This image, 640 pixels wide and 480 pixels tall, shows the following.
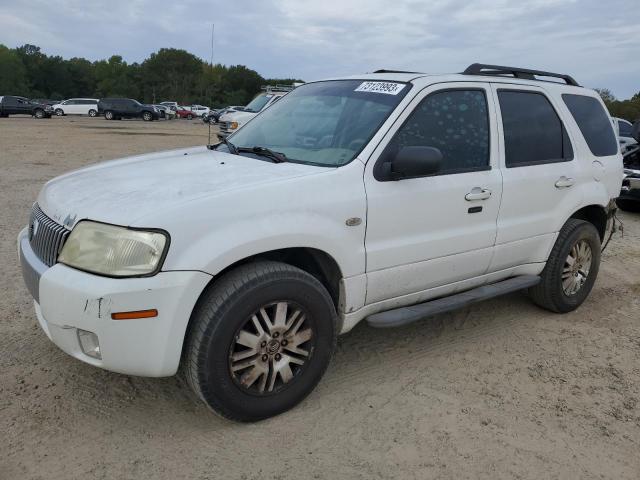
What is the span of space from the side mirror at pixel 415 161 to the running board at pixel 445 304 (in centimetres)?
85

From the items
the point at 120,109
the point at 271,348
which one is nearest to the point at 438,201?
the point at 271,348

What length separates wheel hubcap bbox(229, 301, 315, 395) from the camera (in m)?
2.85

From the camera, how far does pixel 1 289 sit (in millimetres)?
4684

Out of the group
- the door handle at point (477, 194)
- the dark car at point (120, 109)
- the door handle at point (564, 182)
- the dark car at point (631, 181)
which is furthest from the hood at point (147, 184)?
the dark car at point (120, 109)

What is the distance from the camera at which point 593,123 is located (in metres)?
4.79

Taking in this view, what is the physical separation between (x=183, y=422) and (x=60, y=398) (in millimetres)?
749

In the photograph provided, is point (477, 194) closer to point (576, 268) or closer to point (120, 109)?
point (576, 268)

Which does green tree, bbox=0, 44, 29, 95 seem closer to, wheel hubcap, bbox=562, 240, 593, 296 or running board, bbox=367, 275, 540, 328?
wheel hubcap, bbox=562, 240, 593, 296

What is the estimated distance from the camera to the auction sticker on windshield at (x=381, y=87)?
3.60 m

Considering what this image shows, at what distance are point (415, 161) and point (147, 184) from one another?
4.85 feet

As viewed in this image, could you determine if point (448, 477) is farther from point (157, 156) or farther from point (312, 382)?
point (157, 156)

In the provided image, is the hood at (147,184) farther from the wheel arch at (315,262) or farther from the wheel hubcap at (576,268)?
the wheel hubcap at (576,268)

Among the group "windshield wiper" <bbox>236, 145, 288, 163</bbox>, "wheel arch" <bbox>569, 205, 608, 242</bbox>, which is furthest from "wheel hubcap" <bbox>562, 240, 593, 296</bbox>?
"windshield wiper" <bbox>236, 145, 288, 163</bbox>

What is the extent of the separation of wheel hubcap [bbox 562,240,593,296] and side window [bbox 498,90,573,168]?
2.58 ft
